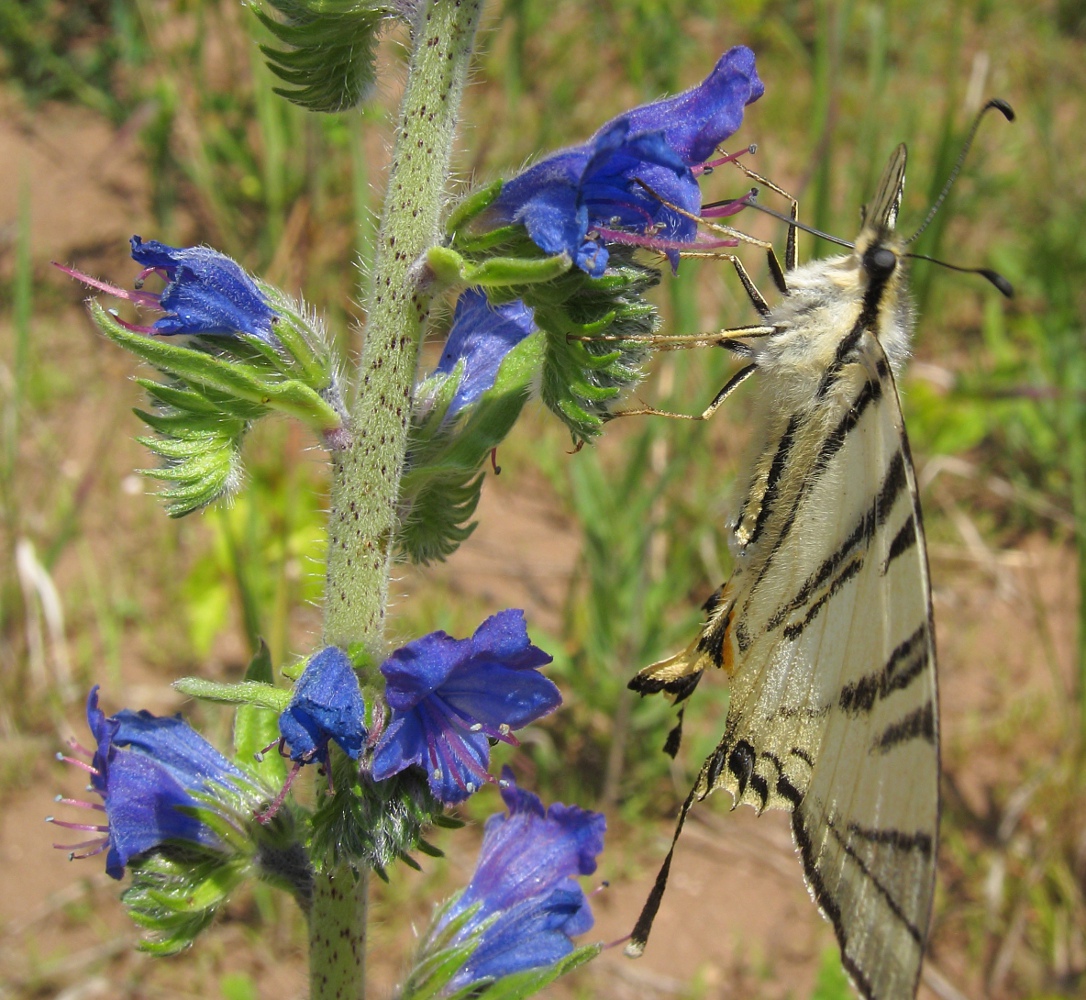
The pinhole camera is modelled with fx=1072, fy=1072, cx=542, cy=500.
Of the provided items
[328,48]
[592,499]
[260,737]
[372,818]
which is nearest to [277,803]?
[372,818]

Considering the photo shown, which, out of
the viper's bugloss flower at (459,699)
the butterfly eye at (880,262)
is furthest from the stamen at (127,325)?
the butterfly eye at (880,262)

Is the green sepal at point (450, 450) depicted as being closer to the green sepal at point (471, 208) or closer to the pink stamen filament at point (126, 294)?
the green sepal at point (471, 208)

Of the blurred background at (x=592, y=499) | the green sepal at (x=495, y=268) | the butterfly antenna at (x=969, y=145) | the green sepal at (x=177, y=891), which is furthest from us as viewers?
the blurred background at (x=592, y=499)

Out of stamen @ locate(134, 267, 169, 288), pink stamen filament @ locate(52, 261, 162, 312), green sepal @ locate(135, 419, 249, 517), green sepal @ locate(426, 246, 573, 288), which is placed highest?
green sepal @ locate(426, 246, 573, 288)

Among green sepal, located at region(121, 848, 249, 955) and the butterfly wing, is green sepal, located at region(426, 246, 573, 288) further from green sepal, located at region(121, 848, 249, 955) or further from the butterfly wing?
green sepal, located at region(121, 848, 249, 955)

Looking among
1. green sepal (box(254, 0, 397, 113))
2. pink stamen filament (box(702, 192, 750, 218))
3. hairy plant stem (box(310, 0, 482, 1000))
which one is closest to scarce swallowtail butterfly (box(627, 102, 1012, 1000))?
pink stamen filament (box(702, 192, 750, 218))

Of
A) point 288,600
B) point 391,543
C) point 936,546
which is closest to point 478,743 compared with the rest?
point 391,543

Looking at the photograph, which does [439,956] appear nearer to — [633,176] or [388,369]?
[388,369]
